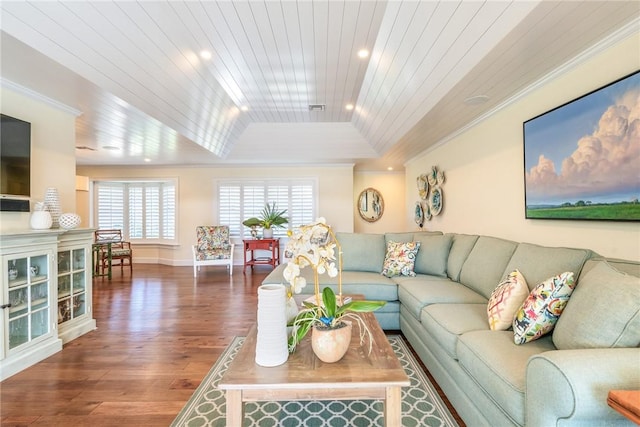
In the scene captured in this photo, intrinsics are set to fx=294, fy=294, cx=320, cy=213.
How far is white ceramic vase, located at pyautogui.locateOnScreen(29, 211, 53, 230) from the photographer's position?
2.51 metres

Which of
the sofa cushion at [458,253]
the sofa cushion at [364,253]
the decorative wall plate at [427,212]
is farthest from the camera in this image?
the decorative wall plate at [427,212]

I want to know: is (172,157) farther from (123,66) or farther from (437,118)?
(437,118)

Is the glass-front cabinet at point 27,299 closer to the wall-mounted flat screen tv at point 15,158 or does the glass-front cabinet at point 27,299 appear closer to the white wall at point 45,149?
the white wall at point 45,149

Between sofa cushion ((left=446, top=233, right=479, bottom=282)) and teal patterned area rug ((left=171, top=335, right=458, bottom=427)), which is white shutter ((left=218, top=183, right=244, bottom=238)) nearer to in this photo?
sofa cushion ((left=446, top=233, right=479, bottom=282))

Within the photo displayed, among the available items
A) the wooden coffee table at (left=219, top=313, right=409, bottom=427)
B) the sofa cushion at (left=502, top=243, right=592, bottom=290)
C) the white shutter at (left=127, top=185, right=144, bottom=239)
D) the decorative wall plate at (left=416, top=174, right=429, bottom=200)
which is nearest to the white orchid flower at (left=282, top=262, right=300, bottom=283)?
the wooden coffee table at (left=219, top=313, right=409, bottom=427)

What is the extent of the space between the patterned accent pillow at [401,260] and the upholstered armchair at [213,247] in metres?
3.60

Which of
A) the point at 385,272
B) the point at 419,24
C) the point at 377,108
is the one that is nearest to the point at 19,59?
the point at 419,24

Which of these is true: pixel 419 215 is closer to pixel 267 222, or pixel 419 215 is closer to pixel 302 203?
pixel 302 203

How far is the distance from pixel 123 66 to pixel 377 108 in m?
2.71

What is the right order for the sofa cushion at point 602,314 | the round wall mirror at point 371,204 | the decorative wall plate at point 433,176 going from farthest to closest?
the round wall mirror at point 371,204 → the decorative wall plate at point 433,176 → the sofa cushion at point 602,314

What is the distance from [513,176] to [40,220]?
14.0 feet

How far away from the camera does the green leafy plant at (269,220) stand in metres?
6.20

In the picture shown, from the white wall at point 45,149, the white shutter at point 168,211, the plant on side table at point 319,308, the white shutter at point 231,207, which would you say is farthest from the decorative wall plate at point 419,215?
the white shutter at point 168,211

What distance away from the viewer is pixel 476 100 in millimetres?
2754
